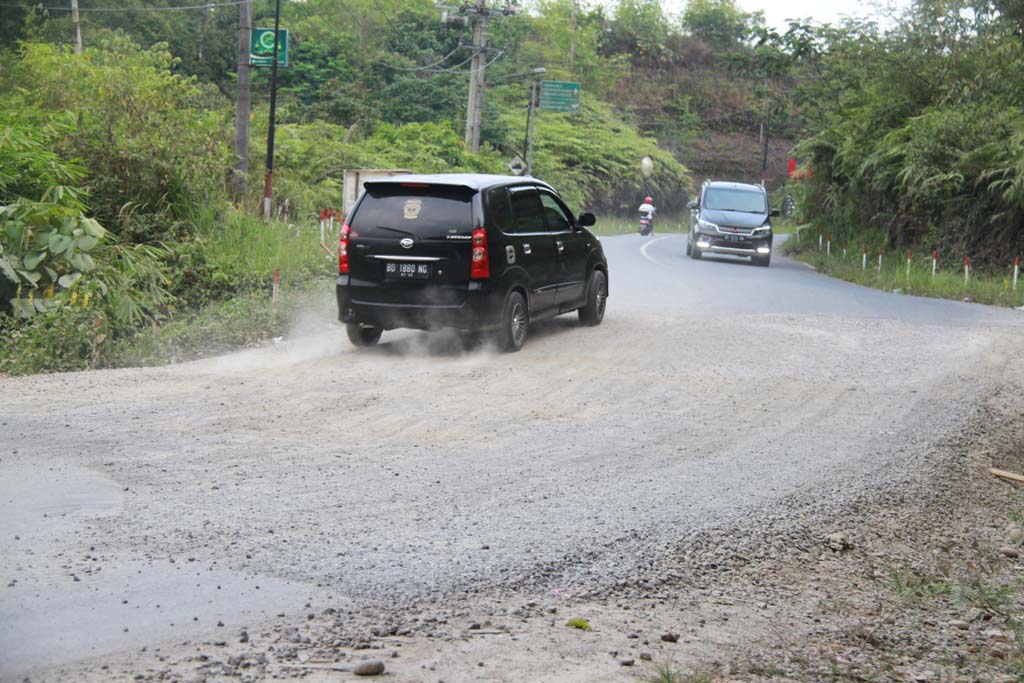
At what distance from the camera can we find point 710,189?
3238 centimetres

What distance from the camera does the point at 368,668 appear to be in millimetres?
4285

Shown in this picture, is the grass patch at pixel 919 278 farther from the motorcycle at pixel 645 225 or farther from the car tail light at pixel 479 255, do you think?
the motorcycle at pixel 645 225

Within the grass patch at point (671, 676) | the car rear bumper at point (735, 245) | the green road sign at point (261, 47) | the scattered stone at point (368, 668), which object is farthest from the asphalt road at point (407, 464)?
the car rear bumper at point (735, 245)

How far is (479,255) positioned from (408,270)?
0.75 meters

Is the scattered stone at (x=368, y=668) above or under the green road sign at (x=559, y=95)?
under

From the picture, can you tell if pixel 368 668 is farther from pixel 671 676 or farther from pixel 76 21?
pixel 76 21

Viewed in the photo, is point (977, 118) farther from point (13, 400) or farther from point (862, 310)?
point (13, 400)

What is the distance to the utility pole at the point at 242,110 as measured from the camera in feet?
77.7

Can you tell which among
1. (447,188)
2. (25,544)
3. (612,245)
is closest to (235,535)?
(25,544)

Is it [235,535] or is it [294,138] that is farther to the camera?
[294,138]

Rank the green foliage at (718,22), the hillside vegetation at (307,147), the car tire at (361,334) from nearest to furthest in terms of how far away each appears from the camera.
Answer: the car tire at (361,334) → the hillside vegetation at (307,147) → the green foliage at (718,22)

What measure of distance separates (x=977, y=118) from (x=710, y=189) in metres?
7.36

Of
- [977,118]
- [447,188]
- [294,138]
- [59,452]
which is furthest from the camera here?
[294,138]

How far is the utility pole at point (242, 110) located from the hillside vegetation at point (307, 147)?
37 centimetres
